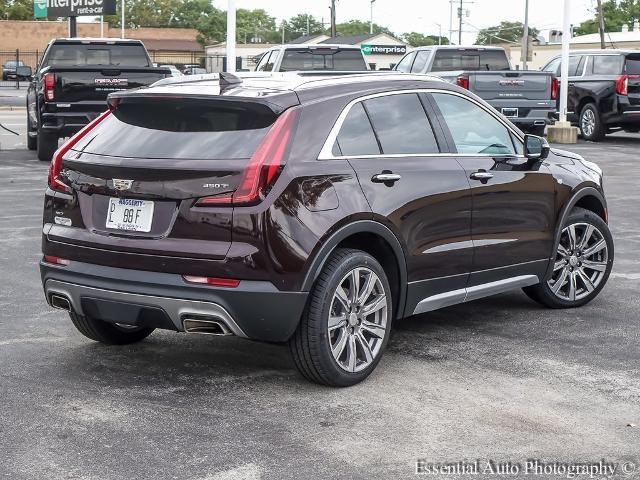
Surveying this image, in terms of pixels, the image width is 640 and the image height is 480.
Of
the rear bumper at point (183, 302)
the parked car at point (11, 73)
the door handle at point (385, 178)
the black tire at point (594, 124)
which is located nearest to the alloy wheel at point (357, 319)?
the rear bumper at point (183, 302)

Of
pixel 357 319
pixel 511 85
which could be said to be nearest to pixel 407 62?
pixel 511 85

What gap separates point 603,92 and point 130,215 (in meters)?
20.2

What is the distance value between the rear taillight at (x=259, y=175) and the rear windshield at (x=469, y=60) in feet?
60.4

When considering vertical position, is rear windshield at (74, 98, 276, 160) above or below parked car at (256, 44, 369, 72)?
below

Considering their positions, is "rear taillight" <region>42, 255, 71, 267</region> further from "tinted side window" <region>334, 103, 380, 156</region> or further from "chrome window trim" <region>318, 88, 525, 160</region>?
"tinted side window" <region>334, 103, 380, 156</region>

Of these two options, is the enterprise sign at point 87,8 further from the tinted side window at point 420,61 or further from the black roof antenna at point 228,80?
the black roof antenna at point 228,80

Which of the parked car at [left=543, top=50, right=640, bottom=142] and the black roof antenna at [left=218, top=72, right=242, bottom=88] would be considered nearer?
the black roof antenna at [left=218, top=72, right=242, bottom=88]

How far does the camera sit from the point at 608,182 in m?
16.8

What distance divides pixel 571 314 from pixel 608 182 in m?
9.29

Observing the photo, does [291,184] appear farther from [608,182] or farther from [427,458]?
[608,182]

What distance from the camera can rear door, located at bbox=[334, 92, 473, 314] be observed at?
6250mm

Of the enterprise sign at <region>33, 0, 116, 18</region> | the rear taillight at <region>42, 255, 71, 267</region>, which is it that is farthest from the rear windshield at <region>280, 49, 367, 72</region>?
the rear taillight at <region>42, 255, 71, 267</region>

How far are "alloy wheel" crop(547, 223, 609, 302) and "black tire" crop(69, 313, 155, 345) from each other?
294 cm

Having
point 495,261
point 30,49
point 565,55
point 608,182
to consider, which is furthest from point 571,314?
point 30,49
